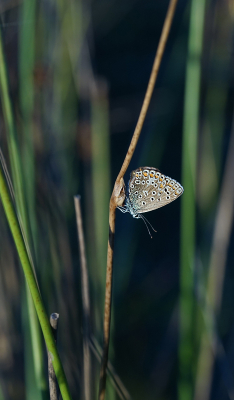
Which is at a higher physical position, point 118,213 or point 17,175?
point 17,175

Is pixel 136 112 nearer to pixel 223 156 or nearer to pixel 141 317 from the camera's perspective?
pixel 223 156

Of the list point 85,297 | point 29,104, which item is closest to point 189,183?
point 85,297

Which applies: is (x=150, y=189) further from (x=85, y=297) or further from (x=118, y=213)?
(x=118, y=213)

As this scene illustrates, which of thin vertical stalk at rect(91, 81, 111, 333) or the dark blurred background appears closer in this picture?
the dark blurred background

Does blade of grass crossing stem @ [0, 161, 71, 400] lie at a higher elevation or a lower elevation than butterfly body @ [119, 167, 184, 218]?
higher

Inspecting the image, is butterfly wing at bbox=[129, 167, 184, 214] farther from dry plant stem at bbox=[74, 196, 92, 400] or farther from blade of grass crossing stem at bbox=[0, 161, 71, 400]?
blade of grass crossing stem at bbox=[0, 161, 71, 400]

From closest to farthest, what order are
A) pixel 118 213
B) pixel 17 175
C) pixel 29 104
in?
pixel 17 175 < pixel 29 104 < pixel 118 213

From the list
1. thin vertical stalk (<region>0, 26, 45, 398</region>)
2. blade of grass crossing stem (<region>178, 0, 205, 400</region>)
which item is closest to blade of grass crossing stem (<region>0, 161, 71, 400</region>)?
thin vertical stalk (<region>0, 26, 45, 398</region>)
